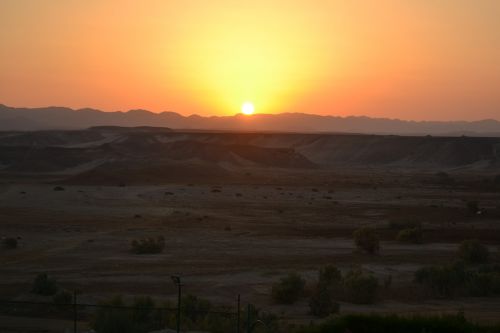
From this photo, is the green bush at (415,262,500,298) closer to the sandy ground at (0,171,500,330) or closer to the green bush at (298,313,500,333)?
the sandy ground at (0,171,500,330)

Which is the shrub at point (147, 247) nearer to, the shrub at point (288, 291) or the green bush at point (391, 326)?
the shrub at point (288, 291)

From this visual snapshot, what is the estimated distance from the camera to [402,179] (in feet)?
310

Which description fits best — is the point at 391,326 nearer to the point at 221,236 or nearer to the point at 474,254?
the point at 474,254

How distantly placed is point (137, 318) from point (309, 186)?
207 ft

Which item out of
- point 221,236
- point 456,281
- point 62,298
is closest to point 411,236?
point 221,236

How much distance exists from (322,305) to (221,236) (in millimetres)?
18167

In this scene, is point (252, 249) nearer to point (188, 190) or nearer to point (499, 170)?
point (188, 190)

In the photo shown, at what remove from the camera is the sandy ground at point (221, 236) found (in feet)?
80.3

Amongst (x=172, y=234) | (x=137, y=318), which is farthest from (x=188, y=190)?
(x=137, y=318)

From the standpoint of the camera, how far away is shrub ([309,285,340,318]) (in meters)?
20.8

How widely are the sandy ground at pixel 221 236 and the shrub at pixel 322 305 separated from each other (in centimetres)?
38

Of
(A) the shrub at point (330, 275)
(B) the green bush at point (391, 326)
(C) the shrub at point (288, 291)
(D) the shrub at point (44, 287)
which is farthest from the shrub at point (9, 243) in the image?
(B) the green bush at point (391, 326)

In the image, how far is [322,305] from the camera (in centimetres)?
2083

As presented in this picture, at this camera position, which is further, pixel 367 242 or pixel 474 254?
pixel 367 242
